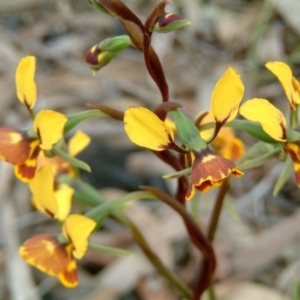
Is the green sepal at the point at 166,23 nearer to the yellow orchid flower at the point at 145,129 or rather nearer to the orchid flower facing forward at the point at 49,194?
the yellow orchid flower at the point at 145,129

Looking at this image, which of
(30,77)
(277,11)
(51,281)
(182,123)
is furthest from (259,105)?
(277,11)

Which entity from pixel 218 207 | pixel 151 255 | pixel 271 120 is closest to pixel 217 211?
pixel 218 207

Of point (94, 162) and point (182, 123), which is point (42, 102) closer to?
point (94, 162)

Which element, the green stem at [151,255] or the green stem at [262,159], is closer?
the green stem at [262,159]

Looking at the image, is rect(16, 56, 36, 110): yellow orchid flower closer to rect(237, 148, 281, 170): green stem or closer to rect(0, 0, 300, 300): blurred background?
rect(237, 148, 281, 170): green stem

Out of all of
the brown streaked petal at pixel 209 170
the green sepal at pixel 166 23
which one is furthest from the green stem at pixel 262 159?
the green sepal at pixel 166 23

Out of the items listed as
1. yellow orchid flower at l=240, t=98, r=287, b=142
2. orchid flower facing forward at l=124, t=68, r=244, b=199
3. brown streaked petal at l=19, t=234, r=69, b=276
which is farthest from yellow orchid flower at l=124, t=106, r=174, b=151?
brown streaked petal at l=19, t=234, r=69, b=276
